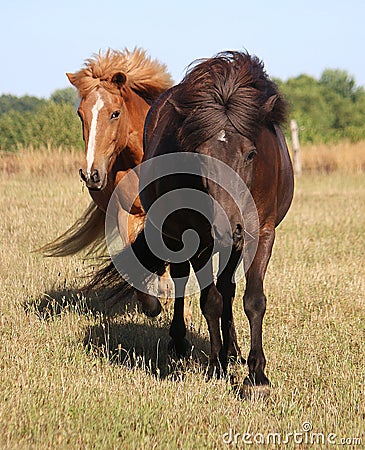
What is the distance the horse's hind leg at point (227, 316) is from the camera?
5.21 m

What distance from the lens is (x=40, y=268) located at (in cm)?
812

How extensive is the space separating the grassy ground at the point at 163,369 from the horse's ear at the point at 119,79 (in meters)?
1.99

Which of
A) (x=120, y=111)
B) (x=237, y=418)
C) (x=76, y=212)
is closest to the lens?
(x=237, y=418)

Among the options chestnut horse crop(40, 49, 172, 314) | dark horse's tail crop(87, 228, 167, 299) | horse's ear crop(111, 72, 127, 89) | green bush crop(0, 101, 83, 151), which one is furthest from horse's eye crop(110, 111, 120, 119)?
green bush crop(0, 101, 83, 151)

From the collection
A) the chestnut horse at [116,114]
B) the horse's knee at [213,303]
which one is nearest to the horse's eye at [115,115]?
the chestnut horse at [116,114]

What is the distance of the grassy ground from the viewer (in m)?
3.78

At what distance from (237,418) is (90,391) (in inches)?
36.3

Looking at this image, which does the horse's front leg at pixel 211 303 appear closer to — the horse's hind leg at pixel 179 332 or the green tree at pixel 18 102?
the horse's hind leg at pixel 179 332

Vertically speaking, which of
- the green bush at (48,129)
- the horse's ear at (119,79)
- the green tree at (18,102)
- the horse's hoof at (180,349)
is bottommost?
the horse's hoof at (180,349)

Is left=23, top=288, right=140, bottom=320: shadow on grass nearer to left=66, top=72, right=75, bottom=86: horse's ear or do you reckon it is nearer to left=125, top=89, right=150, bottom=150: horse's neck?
left=125, top=89, right=150, bottom=150: horse's neck

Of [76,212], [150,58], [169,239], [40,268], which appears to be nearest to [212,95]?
[169,239]

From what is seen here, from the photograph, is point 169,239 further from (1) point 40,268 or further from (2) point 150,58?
(1) point 40,268

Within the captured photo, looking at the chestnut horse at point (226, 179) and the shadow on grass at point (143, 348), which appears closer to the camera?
the chestnut horse at point (226, 179)

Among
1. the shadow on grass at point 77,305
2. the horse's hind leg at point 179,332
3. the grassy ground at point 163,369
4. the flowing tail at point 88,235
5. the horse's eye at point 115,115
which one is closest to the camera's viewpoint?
the grassy ground at point 163,369
